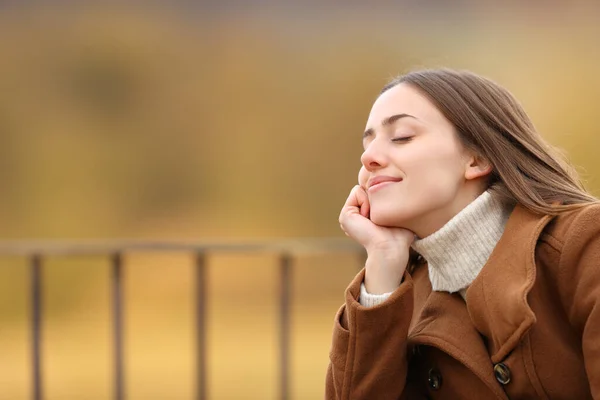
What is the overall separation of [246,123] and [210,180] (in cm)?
60

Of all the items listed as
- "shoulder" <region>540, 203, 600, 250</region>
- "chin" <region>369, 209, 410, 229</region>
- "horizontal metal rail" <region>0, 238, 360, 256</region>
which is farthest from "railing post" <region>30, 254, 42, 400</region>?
"shoulder" <region>540, 203, 600, 250</region>

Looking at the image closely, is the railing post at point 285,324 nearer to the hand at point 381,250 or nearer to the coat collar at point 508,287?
the hand at point 381,250

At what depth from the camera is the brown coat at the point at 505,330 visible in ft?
3.95

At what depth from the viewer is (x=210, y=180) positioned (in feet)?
19.7

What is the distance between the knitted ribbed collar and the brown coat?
0.04 metres

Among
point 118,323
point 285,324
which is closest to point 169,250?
point 118,323

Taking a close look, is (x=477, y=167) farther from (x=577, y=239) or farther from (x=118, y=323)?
(x=118, y=323)

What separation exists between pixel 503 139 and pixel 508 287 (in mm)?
303

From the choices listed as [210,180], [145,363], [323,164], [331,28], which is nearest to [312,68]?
[331,28]

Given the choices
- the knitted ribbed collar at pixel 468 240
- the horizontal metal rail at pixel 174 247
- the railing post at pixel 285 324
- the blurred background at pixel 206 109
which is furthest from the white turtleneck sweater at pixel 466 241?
the blurred background at pixel 206 109

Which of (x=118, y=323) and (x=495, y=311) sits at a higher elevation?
Result: (x=495, y=311)

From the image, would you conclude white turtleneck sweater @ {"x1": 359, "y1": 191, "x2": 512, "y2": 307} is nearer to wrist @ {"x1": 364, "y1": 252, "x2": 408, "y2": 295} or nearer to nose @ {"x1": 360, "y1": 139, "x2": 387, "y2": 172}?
wrist @ {"x1": 364, "y1": 252, "x2": 408, "y2": 295}

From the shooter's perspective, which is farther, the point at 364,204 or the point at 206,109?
the point at 206,109

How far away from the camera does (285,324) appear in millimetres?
3240
